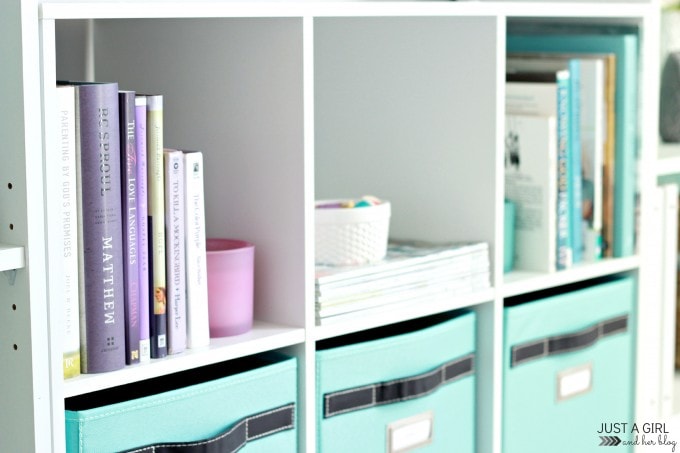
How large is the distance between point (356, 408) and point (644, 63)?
28.1 inches

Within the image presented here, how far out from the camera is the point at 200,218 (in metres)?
1.09

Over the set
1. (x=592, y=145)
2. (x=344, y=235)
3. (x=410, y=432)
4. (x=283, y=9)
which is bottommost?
(x=410, y=432)

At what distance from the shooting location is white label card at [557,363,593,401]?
1.53 meters

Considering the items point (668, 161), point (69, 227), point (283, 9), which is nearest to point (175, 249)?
point (69, 227)

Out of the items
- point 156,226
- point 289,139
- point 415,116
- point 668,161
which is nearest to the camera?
point 156,226

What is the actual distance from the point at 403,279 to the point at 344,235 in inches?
3.4

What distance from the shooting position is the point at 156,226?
3.44 feet

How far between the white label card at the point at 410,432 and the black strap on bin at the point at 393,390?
0.10 feet

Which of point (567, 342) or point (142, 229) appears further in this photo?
point (567, 342)

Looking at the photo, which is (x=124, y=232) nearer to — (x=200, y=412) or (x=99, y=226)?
(x=99, y=226)

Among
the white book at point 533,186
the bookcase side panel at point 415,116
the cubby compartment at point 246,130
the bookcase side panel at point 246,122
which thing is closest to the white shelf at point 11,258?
the cubby compartment at point 246,130

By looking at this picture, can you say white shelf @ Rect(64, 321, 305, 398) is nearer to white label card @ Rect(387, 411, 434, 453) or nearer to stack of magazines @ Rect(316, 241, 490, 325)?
stack of magazines @ Rect(316, 241, 490, 325)

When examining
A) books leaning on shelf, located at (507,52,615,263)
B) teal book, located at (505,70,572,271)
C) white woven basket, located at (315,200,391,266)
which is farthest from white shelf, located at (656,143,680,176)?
white woven basket, located at (315,200,391,266)

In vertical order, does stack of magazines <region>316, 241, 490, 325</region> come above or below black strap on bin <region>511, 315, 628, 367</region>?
above
